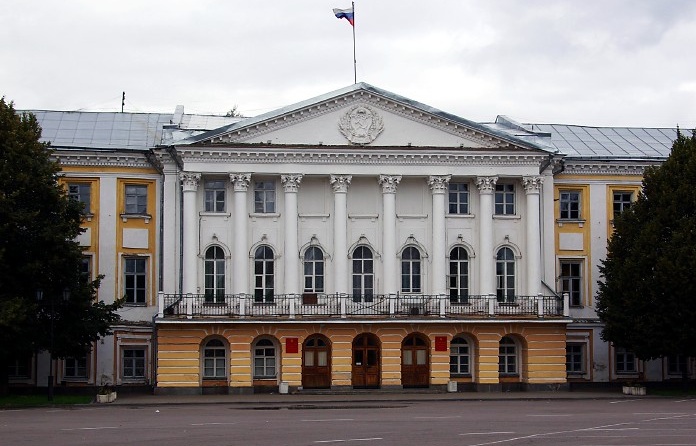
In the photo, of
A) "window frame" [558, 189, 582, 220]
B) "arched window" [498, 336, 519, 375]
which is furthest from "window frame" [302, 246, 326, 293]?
"window frame" [558, 189, 582, 220]

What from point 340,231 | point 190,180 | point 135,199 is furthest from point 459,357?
point 135,199

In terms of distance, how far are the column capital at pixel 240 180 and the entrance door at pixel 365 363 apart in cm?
823

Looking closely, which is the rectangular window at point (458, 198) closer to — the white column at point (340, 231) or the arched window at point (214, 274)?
the white column at point (340, 231)

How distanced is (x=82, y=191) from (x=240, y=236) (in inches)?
304

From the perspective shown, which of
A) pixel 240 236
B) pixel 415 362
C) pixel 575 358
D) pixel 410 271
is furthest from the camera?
pixel 575 358

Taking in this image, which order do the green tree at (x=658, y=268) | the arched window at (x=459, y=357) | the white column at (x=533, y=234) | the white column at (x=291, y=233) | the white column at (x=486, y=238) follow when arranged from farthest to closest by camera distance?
1. the arched window at (x=459, y=357)
2. the white column at (x=533, y=234)
3. the white column at (x=486, y=238)
4. the white column at (x=291, y=233)
5. the green tree at (x=658, y=268)

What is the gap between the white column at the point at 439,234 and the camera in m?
50.3

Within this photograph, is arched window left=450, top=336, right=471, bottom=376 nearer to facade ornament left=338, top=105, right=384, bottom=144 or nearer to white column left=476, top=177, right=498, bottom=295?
white column left=476, top=177, right=498, bottom=295

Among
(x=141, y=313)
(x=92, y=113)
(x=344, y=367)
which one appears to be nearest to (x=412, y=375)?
(x=344, y=367)

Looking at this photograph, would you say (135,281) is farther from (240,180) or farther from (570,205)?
(570,205)

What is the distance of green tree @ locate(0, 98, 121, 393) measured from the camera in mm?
42906

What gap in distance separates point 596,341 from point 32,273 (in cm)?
2628

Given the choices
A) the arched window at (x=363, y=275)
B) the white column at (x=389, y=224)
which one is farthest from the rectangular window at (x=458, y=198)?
the arched window at (x=363, y=275)

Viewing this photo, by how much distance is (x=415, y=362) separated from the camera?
165 ft
